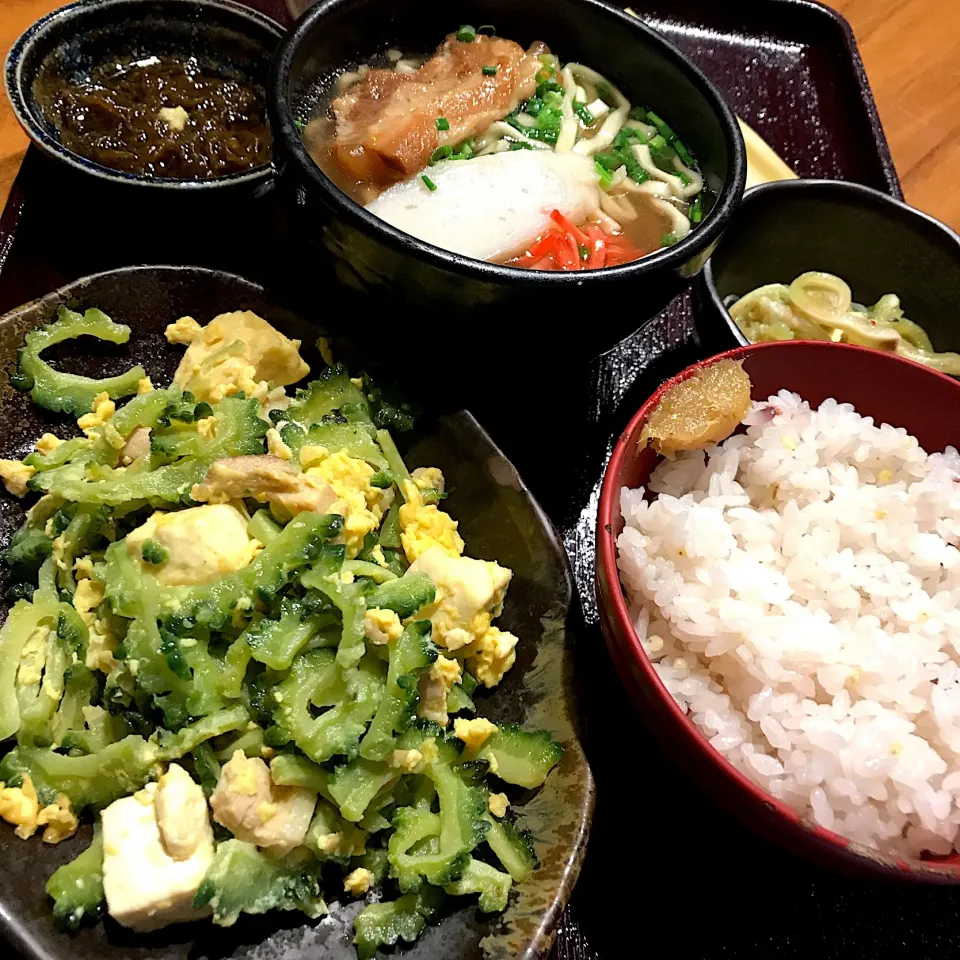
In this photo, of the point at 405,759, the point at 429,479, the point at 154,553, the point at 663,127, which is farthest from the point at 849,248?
the point at 154,553

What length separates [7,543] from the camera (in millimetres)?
1415

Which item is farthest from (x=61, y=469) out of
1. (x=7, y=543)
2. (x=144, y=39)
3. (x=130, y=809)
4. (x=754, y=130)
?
(x=754, y=130)

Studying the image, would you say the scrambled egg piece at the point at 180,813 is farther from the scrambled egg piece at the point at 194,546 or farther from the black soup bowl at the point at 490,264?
the black soup bowl at the point at 490,264

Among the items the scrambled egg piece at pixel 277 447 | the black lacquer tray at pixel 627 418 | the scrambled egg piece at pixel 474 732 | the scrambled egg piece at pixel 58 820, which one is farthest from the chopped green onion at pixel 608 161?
the scrambled egg piece at pixel 58 820

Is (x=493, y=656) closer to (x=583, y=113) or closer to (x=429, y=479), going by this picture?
(x=429, y=479)

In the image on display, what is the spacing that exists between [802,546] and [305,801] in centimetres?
90

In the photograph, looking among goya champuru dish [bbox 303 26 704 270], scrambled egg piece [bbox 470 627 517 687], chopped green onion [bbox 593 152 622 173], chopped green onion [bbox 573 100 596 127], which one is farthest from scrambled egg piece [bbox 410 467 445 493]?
chopped green onion [bbox 573 100 596 127]

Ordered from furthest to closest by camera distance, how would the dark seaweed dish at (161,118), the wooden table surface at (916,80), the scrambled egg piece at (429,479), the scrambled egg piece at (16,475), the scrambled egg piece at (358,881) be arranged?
the wooden table surface at (916,80), the dark seaweed dish at (161,118), the scrambled egg piece at (429,479), the scrambled egg piece at (16,475), the scrambled egg piece at (358,881)

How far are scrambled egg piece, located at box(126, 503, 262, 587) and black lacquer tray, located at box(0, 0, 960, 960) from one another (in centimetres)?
56

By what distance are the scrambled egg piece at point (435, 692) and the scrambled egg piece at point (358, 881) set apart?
0.76 feet

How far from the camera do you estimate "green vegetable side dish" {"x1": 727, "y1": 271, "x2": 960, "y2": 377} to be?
6.45 feet

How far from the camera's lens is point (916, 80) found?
2854mm

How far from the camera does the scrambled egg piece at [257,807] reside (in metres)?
1.15

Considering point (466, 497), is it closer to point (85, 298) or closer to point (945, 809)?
point (85, 298)
